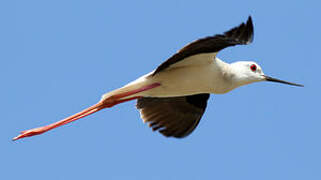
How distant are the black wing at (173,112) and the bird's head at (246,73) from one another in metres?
1.07

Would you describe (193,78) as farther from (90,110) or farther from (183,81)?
(90,110)

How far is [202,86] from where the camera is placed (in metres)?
9.53

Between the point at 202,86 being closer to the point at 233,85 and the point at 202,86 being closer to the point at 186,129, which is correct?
the point at 233,85

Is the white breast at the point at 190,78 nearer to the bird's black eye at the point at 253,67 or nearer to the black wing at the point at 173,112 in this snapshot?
the bird's black eye at the point at 253,67

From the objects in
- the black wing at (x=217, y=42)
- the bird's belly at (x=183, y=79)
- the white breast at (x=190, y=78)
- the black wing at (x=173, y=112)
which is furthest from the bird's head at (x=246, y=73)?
the black wing at (x=173, y=112)

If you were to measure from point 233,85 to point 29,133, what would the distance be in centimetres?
313

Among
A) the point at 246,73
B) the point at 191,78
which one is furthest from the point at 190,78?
A: the point at 246,73

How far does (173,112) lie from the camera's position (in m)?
10.6

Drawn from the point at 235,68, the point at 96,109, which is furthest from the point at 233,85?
the point at 96,109

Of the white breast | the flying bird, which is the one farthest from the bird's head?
the white breast

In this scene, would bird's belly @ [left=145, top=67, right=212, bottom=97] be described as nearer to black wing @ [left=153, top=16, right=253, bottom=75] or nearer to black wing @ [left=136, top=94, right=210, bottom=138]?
black wing @ [left=153, top=16, right=253, bottom=75]

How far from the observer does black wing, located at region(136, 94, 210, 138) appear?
416 inches

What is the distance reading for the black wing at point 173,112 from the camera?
10.6m

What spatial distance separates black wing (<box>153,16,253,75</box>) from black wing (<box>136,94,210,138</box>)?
139 centimetres
